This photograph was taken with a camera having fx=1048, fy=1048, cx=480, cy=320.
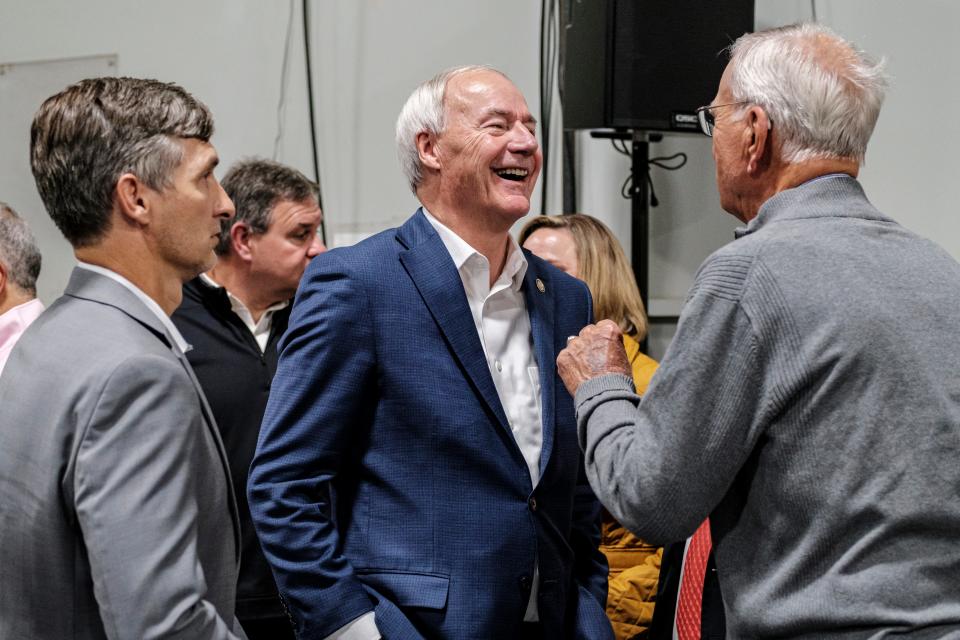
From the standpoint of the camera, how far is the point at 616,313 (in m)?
2.76

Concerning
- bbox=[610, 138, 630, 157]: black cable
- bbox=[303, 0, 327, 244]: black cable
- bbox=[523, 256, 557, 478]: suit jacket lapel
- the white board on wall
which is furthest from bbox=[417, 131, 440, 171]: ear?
the white board on wall

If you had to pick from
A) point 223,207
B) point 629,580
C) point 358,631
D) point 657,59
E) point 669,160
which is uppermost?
point 657,59

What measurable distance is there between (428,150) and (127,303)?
737mm

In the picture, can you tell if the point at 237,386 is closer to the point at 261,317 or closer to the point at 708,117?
the point at 261,317

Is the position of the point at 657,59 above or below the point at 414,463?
above

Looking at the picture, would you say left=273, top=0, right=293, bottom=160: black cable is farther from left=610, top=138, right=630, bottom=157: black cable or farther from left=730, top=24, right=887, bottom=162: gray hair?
left=730, top=24, right=887, bottom=162: gray hair

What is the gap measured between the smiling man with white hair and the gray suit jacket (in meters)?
0.32

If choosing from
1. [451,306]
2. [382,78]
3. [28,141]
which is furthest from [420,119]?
[28,141]

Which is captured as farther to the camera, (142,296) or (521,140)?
(521,140)

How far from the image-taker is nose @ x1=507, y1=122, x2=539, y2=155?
1.85 meters

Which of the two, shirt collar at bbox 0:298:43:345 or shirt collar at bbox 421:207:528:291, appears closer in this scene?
shirt collar at bbox 421:207:528:291

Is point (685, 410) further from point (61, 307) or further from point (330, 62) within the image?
point (330, 62)

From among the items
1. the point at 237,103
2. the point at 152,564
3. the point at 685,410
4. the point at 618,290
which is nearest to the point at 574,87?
the point at 618,290

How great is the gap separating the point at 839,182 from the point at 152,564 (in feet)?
3.14
